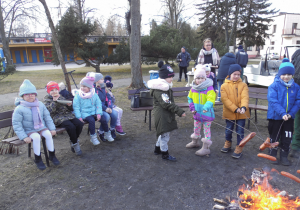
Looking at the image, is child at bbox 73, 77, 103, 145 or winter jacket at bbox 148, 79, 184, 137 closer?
winter jacket at bbox 148, 79, 184, 137

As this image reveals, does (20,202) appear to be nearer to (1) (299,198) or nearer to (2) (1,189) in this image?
(2) (1,189)

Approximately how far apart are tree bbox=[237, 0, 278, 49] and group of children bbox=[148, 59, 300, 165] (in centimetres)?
2726

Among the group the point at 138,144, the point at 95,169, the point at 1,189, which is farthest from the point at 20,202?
the point at 138,144

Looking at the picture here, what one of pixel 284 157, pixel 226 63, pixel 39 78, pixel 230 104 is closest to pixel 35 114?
pixel 230 104

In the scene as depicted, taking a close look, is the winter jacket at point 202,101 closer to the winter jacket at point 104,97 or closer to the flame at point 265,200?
the flame at point 265,200

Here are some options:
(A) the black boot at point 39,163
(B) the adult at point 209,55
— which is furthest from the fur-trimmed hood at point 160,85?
(B) the adult at point 209,55

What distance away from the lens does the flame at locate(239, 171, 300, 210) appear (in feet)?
8.16

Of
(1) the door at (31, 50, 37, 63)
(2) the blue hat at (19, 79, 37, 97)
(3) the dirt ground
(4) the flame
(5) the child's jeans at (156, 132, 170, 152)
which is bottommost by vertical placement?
(3) the dirt ground

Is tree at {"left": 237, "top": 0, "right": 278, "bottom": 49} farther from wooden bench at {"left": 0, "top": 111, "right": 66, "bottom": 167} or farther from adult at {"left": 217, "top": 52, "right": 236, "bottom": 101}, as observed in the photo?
wooden bench at {"left": 0, "top": 111, "right": 66, "bottom": 167}

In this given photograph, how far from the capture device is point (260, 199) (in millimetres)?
2605

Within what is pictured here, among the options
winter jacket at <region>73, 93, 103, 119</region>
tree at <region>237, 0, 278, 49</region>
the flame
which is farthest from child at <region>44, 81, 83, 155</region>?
tree at <region>237, 0, 278, 49</region>

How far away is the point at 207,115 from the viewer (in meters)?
3.95

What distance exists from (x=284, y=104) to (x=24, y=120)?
445 centimetres

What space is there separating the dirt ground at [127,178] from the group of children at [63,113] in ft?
1.19
